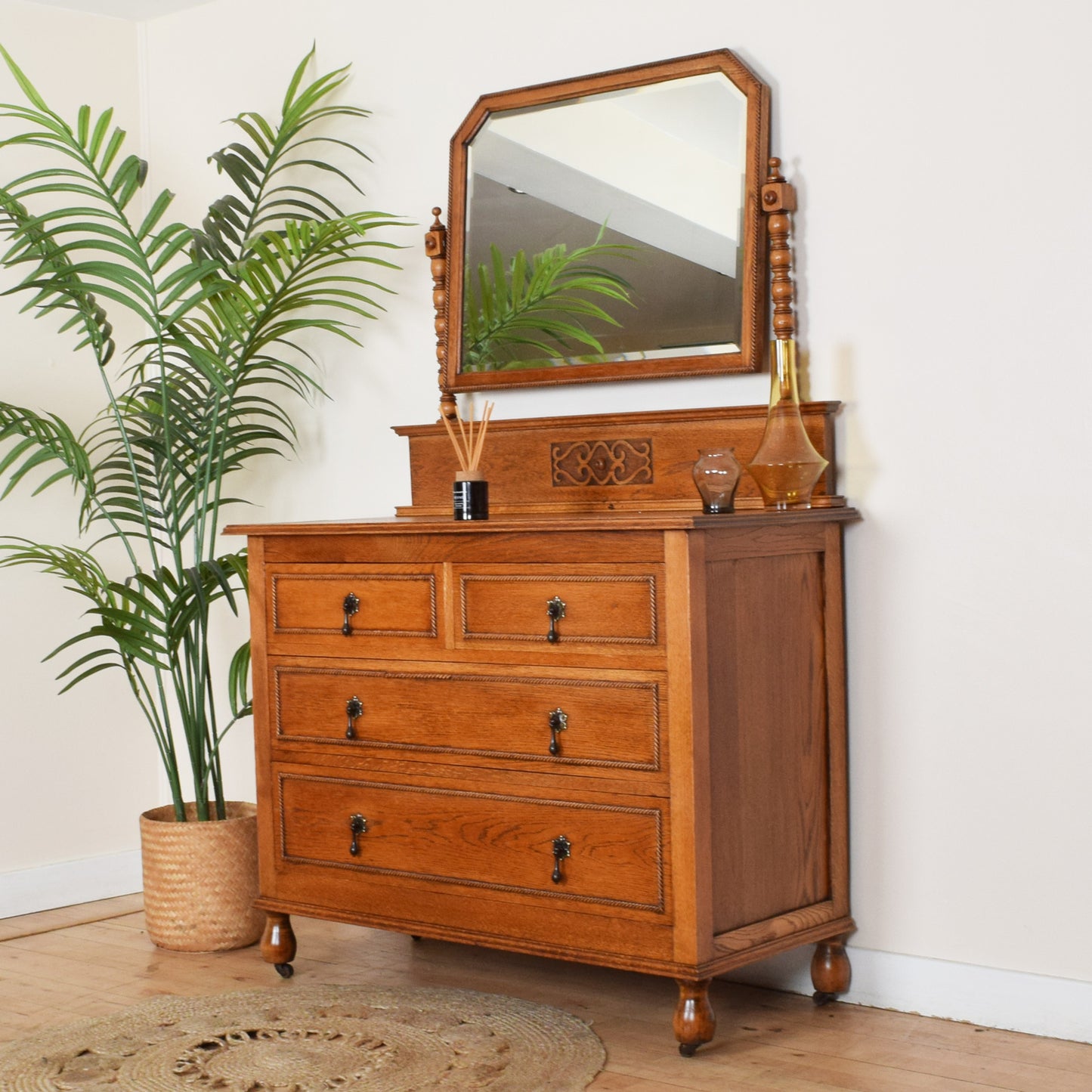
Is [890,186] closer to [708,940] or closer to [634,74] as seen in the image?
[634,74]

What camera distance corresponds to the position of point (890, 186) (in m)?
2.87

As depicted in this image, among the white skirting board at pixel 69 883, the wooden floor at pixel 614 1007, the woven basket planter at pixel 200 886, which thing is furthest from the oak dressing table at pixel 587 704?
the white skirting board at pixel 69 883

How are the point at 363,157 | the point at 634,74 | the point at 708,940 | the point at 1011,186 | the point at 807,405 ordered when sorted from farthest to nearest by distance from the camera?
1. the point at 363,157
2. the point at 634,74
3. the point at 807,405
4. the point at 1011,186
5. the point at 708,940

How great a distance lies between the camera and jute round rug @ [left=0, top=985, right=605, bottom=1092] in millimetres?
2551

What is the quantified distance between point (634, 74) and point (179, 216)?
5.15 ft

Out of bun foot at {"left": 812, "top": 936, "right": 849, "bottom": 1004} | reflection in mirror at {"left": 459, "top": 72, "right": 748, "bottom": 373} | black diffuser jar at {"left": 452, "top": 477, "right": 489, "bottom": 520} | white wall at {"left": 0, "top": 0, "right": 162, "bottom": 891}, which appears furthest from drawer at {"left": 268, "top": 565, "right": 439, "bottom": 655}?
white wall at {"left": 0, "top": 0, "right": 162, "bottom": 891}

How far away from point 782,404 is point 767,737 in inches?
25.8

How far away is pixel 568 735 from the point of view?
268 centimetres

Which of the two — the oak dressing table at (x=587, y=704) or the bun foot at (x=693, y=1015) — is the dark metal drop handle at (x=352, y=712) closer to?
the oak dressing table at (x=587, y=704)

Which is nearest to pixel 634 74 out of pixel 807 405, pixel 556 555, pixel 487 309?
pixel 487 309

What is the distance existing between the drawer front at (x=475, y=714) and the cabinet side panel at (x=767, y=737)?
0.49ft

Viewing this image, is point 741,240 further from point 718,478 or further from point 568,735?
point 568,735

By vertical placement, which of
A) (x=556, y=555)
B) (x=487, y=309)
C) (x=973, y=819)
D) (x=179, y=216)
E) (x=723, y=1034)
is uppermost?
(x=179, y=216)

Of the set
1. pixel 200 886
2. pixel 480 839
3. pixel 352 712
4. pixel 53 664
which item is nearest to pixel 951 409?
pixel 480 839
